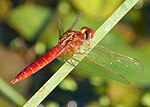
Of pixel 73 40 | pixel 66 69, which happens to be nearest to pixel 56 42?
pixel 73 40

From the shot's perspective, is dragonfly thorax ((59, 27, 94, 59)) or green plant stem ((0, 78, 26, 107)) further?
green plant stem ((0, 78, 26, 107))

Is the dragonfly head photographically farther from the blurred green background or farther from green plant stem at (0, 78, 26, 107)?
green plant stem at (0, 78, 26, 107)

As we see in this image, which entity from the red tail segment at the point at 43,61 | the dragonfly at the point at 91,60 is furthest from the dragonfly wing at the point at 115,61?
the red tail segment at the point at 43,61

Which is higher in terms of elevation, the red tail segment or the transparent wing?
the transparent wing

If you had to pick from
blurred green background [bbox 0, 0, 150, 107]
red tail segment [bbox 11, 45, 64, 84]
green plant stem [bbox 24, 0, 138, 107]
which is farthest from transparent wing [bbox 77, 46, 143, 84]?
green plant stem [bbox 24, 0, 138, 107]

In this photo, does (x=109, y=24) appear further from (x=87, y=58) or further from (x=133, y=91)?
(x=133, y=91)

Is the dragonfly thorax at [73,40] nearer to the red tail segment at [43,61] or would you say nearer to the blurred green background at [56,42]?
the red tail segment at [43,61]
